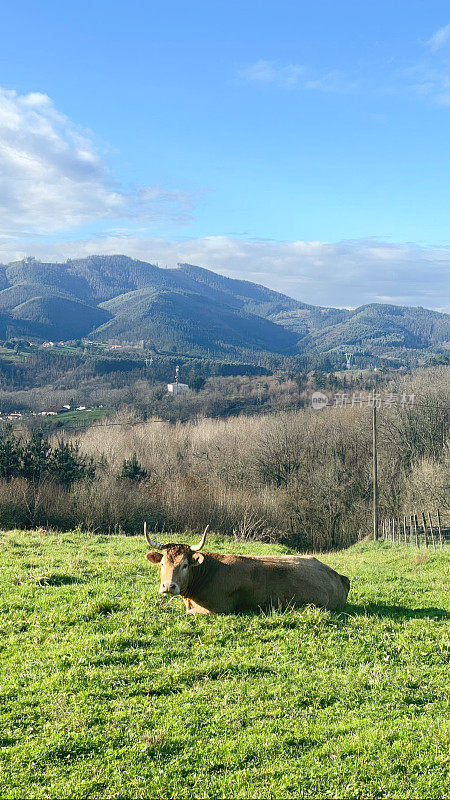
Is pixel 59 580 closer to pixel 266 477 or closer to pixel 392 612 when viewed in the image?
pixel 392 612

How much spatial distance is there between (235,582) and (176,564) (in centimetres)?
127

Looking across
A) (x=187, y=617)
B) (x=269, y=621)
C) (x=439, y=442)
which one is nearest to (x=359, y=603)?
(x=269, y=621)

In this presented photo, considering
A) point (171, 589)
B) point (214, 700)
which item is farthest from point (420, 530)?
point (214, 700)

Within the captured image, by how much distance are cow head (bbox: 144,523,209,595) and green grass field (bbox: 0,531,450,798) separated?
0.53 metres

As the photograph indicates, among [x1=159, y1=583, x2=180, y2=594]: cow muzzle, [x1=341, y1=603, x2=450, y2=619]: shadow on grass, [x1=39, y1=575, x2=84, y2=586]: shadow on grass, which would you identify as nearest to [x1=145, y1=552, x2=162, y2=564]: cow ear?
[x1=159, y1=583, x2=180, y2=594]: cow muzzle

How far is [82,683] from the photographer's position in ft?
24.6

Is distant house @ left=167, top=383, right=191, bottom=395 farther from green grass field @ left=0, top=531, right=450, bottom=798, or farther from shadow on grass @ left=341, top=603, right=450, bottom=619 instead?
green grass field @ left=0, top=531, right=450, bottom=798

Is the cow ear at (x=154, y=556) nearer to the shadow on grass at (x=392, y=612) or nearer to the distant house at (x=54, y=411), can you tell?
the shadow on grass at (x=392, y=612)

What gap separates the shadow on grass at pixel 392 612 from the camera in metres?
11.0

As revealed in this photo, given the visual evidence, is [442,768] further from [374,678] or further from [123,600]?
[123,600]

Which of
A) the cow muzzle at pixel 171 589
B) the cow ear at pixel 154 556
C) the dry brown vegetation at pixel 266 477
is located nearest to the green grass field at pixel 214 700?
the cow muzzle at pixel 171 589

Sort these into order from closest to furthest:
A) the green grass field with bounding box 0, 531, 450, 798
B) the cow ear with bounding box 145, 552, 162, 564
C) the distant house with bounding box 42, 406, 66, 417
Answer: the green grass field with bounding box 0, 531, 450, 798, the cow ear with bounding box 145, 552, 162, 564, the distant house with bounding box 42, 406, 66, 417

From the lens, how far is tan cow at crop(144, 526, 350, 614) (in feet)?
A: 34.8

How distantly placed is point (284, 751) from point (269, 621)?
375 centimetres
